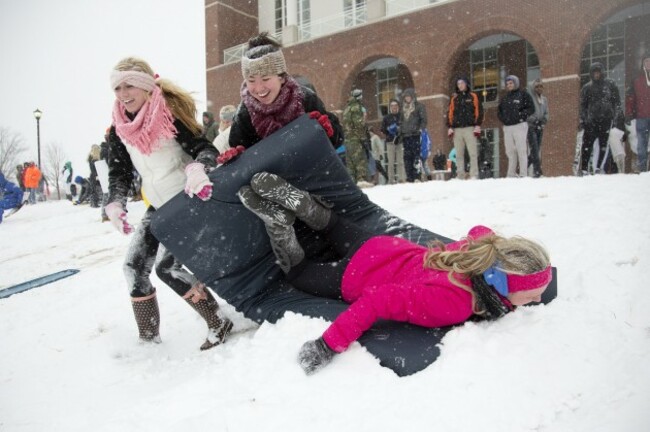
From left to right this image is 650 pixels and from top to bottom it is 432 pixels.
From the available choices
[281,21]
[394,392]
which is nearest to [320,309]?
[394,392]

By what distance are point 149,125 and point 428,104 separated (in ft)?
43.9

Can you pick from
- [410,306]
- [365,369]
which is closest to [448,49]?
[410,306]

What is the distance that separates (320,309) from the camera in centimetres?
274

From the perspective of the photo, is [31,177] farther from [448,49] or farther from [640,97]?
[640,97]

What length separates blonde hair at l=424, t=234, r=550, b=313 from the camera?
7.50ft

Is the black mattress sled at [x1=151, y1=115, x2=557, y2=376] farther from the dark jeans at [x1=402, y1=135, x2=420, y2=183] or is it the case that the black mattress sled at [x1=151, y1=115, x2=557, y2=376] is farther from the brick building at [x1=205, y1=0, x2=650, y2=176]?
the brick building at [x1=205, y1=0, x2=650, y2=176]

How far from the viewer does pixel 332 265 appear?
3.09 m

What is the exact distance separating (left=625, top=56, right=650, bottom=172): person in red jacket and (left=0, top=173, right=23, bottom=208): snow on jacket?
1338cm

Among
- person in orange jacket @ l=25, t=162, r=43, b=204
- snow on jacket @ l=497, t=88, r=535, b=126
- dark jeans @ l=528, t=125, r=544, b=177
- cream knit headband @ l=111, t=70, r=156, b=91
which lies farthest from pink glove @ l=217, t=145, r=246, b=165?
person in orange jacket @ l=25, t=162, r=43, b=204

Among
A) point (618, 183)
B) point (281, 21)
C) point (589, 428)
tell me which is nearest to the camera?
point (589, 428)

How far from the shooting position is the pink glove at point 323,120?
338cm

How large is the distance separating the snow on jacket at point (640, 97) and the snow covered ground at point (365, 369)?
4150mm

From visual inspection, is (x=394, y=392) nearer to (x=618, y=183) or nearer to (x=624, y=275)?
(x=624, y=275)

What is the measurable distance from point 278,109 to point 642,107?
7034 millimetres
